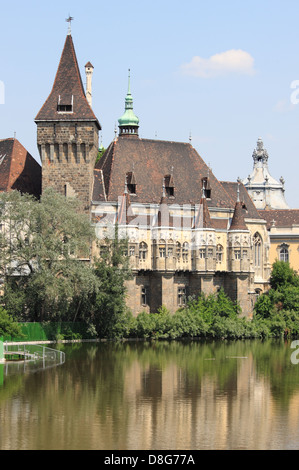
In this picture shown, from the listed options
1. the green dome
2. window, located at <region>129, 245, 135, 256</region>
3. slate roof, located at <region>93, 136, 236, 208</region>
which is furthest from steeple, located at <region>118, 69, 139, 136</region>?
window, located at <region>129, 245, 135, 256</region>

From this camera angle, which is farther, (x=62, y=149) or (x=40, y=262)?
(x=62, y=149)

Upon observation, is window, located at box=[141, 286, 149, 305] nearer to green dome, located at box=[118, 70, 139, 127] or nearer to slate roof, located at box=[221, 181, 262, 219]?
slate roof, located at box=[221, 181, 262, 219]

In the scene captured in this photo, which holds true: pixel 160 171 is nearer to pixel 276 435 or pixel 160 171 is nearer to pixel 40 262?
pixel 40 262

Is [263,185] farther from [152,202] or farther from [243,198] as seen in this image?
[152,202]

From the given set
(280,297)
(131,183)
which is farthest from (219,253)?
(131,183)

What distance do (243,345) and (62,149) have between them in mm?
23108

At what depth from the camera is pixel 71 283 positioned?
6925 cm

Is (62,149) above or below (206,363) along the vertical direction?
above

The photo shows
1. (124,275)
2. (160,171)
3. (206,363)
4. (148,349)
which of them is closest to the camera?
(206,363)

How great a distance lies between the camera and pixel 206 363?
192ft

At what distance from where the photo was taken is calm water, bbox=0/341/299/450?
111 feet

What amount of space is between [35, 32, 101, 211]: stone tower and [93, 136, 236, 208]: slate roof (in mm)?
2491

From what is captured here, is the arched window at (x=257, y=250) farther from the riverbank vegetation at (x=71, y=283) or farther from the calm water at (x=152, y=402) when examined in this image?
the calm water at (x=152, y=402)
